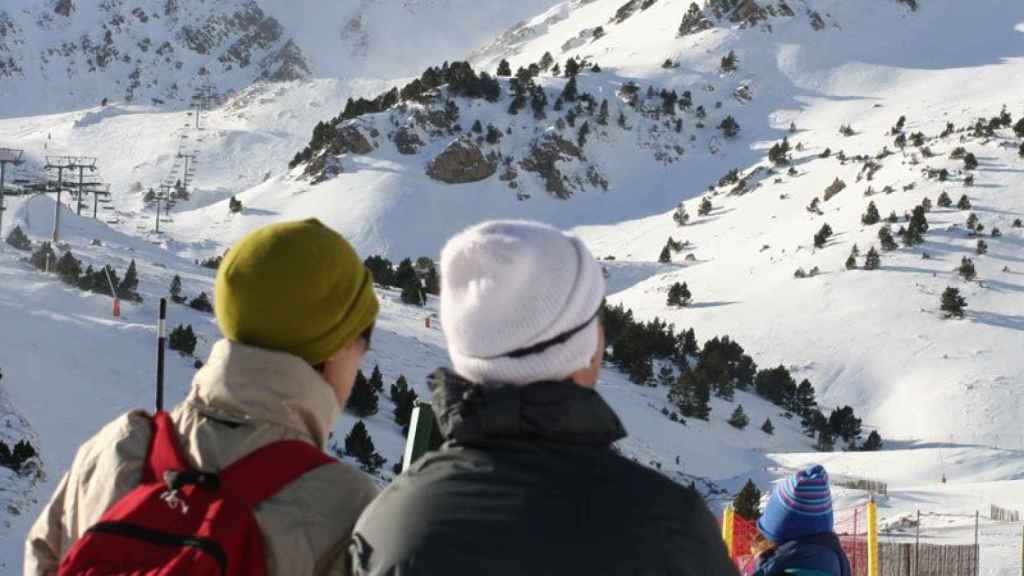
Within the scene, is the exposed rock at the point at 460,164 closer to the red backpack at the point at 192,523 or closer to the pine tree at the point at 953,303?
the pine tree at the point at 953,303

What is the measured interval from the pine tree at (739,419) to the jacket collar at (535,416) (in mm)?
27274

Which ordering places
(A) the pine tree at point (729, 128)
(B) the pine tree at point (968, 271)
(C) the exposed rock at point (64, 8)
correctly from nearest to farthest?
(B) the pine tree at point (968, 271)
(A) the pine tree at point (729, 128)
(C) the exposed rock at point (64, 8)

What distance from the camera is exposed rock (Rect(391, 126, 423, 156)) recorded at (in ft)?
203

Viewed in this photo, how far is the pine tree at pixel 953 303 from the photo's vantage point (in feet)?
118

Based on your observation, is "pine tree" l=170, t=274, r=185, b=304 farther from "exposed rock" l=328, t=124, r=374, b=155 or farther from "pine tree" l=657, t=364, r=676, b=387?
"exposed rock" l=328, t=124, r=374, b=155

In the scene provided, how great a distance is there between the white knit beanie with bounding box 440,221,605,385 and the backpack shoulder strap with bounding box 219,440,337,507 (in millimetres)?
342

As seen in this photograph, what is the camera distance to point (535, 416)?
1.89 meters

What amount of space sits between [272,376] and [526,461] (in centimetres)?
59

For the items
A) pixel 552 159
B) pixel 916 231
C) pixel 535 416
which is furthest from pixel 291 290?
pixel 552 159

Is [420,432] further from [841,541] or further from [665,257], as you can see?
[665,257]

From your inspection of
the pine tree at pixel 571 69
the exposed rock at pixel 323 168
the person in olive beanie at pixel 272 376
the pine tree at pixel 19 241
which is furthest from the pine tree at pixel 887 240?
the person in olive beanie at pixel 272 376

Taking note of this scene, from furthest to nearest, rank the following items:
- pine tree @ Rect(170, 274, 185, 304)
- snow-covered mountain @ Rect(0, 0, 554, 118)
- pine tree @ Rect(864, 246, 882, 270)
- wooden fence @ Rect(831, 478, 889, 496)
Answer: snow-covered mountain @ Rect(0, 0, 554, 118) → pine tree @ Rect(864, 246, 882, 270) → pine tree @ Rect(170, 274, 185, 304) → wooden fence @ Rect(831, 478, 889, 496)

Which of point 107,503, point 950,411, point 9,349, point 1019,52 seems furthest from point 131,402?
point 1019,52

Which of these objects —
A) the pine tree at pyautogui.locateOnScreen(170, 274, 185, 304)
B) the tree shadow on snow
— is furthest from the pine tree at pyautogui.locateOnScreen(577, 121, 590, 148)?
the pine tree at pyautogui.locateOnScreen(170, 274, 185, 304)
